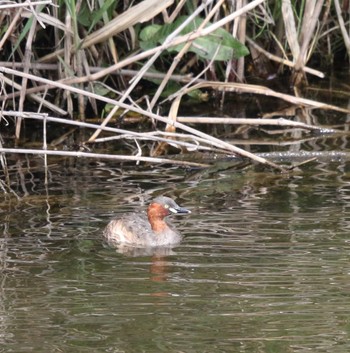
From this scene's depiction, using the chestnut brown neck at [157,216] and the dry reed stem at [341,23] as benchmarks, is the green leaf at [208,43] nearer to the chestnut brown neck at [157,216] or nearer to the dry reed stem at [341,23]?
the dry reed stem at [341,23]

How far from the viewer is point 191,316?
16.6ft

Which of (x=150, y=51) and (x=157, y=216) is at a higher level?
(x=150, y=51)

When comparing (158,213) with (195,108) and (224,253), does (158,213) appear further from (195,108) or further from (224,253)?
(195,108)

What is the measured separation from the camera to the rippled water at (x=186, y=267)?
484 centimetres

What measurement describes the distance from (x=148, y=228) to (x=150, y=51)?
5.73ft

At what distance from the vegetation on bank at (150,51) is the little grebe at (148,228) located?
2.34 feet

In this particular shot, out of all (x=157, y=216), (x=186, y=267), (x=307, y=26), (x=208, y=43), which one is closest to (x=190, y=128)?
(x=157, y=216)

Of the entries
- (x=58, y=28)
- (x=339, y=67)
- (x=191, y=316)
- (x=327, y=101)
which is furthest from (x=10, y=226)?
(x=339, y=67)

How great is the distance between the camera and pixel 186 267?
599 centimetres

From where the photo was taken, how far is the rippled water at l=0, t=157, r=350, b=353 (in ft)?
15.9

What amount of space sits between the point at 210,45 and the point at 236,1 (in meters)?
→ 0.51

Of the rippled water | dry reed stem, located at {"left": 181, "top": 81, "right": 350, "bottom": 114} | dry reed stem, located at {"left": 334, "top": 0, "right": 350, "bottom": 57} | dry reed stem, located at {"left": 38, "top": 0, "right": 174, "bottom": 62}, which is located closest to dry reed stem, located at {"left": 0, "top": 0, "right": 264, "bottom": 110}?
dry reed stem, located at {"left": 38, "top": 0, "right": 174, "bottom": 62}

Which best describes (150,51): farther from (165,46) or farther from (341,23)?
(341,23)

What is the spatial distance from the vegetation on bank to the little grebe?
0.71 m
